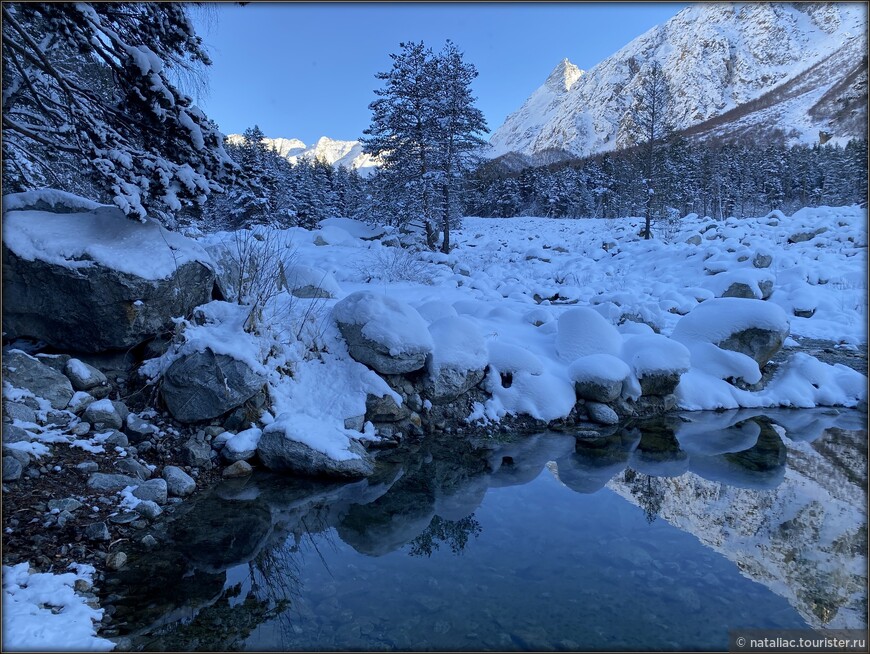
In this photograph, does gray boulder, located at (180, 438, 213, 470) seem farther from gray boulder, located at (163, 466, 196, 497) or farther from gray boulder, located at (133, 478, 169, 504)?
gray boulder, located at (133, 478, 169, 504)

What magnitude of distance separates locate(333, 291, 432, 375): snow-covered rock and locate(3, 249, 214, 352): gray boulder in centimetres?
264

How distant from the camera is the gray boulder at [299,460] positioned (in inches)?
223

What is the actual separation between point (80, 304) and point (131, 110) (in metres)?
2.34

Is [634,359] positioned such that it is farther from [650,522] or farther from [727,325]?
[650,522]

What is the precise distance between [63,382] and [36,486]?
157 centimetres

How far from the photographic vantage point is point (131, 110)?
16.6ft

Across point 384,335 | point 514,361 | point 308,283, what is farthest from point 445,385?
point 308,283

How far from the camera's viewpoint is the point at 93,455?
484cm

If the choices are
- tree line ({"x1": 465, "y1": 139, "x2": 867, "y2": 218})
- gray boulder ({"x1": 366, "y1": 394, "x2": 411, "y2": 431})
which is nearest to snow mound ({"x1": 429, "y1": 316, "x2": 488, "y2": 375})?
gray boulder ({"x1": 366, "y1": 394, "x2": 411, "y2": 431})

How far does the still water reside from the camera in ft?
10.9

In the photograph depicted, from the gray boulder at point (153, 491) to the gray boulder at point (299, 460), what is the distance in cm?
117

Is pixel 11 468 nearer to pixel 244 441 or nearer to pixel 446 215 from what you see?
pixel 244 441

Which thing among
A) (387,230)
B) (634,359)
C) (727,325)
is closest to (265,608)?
(634,359)

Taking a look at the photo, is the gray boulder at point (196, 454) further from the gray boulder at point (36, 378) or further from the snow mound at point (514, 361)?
the snow mound at point (514, 361)
